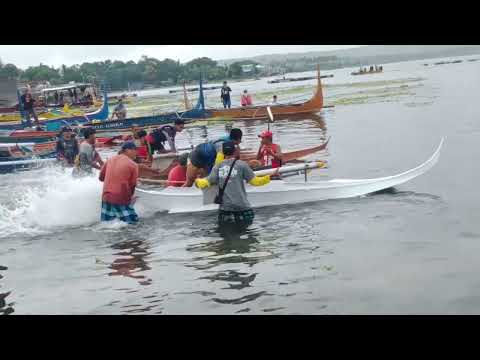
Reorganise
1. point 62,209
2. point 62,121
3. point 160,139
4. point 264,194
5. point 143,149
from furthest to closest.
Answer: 1. point 62,121
2. point 160,139
3. point 143,149
4. point 264,194
5. point 62,209

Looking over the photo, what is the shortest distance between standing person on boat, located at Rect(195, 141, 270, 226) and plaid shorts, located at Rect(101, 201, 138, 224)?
190cm

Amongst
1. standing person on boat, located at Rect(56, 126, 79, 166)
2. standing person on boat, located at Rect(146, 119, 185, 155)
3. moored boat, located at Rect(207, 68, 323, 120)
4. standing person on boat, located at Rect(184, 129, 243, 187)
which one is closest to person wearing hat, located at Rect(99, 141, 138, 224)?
standing person on boat, located at Rect(184, 129, 243, 187)

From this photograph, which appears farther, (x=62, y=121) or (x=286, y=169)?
(x=62, y=121)

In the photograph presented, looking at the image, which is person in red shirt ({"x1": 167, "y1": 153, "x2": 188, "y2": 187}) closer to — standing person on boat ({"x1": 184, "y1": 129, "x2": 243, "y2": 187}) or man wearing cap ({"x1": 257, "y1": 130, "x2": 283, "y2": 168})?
standing person on boat ({"x1": 184, "y1": 129, "x2": 243, "y2": 187})

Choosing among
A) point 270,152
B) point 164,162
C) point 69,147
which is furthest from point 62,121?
point 270,152

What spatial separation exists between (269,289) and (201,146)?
4288 millimetres

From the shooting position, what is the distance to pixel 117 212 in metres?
10.4

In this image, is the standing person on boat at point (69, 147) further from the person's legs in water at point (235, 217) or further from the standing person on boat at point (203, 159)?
the person's legs in water at point (235, 217)

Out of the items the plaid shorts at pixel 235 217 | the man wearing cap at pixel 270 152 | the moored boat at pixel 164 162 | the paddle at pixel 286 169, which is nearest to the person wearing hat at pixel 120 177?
the plaid shorts at pixel 235 217

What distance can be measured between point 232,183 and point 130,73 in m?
112

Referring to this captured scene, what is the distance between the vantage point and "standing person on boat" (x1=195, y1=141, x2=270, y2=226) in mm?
8883

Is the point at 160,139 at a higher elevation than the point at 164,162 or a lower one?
higher

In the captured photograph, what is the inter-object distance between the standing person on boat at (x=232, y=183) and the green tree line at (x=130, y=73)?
8427 cm

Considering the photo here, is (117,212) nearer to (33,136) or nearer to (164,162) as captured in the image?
(164,162)
